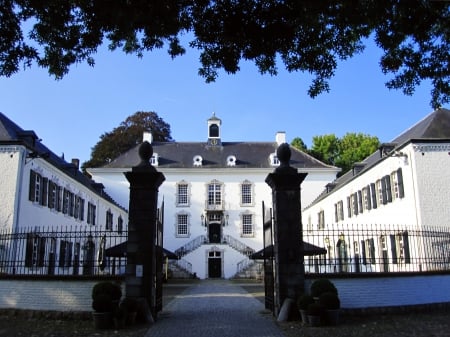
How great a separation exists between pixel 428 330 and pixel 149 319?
5570mm

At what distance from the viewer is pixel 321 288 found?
9977mm

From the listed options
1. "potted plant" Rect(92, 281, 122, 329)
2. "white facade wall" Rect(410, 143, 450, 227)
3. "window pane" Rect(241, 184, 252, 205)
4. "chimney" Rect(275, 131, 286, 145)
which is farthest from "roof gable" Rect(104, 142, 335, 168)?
Result: "potted plant" Rect(92, 281, 122, 329)

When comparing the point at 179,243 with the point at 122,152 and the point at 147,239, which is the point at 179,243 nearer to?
the point at 122,152

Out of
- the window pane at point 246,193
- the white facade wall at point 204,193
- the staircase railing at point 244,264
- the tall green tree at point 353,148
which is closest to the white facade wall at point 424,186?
the staircase railing at point 244,264

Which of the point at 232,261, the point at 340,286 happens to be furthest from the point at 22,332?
the point at 232,261

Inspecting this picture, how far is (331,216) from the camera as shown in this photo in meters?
34.1

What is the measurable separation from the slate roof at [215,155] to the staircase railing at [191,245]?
6.63 m

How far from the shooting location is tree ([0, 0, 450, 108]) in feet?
19.6

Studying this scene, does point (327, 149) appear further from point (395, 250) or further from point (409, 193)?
point (409, 193)

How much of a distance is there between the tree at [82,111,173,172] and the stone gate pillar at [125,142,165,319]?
117ft

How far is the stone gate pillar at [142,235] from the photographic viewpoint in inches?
401

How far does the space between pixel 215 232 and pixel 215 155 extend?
7449 mm

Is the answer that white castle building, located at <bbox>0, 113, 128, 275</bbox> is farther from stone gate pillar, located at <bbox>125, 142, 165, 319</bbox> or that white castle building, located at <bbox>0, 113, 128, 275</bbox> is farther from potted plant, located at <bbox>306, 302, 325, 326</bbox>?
potted plant, located at <bbox>306, 302, 325, 326</bbox>

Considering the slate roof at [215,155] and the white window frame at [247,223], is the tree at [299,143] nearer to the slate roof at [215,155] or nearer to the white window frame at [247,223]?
the slate roof at [215,155]
